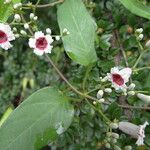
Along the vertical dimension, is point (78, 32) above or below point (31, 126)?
above

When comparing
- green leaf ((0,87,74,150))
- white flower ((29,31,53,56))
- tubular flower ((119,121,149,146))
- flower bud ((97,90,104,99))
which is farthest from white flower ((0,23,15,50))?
tubular flower ((119,121,149,146))

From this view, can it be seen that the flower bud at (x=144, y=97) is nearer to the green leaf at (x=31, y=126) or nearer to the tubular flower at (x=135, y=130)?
the tubular flower at (x=135, y=130)

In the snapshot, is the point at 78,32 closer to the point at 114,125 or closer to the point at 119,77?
the point at 119,77

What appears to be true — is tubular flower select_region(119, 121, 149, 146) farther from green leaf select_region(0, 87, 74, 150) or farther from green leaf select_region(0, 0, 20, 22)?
green leaf select_region(0, 0, 20, 22)

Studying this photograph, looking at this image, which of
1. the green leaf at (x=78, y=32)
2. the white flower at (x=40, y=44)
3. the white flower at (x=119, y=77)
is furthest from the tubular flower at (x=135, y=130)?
the white flower at (x=40, y=44)

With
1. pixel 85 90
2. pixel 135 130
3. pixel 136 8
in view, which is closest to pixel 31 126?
pixel 85 90

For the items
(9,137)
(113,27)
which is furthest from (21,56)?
(9,137)

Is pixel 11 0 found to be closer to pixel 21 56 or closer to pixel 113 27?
pixel 113 27
